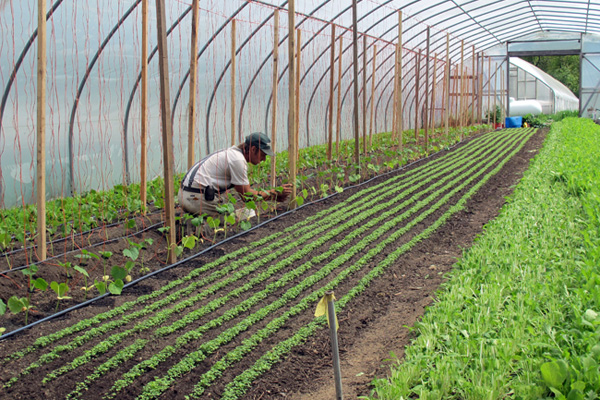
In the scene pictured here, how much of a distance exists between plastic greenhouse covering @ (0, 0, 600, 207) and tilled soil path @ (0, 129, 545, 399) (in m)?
1.56

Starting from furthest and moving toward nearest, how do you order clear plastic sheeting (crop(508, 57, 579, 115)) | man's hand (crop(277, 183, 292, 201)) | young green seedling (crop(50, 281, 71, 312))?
clear plastic sheeting (crop(508, 57, 579, 115)) < man's hand (crop(277, 183, 292, 201)) < young green seedling (crop(50, 281, 71, 312))

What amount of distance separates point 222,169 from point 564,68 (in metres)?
46.8

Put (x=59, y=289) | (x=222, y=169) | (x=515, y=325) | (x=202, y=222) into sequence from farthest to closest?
(x=222, y=169) < (x=202, y=222) < (x=59, y=289) < (x=515, y=325)

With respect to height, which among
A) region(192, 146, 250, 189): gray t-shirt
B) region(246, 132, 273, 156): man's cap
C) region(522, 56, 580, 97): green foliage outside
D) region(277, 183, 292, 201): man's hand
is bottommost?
region(277, 183, 292, 201): man's hand

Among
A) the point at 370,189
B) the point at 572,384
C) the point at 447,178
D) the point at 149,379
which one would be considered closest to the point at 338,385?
the point at 572,384

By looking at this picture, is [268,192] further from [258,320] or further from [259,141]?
[258,320]

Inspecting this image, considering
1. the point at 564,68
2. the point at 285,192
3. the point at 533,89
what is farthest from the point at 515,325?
the point at 564,68

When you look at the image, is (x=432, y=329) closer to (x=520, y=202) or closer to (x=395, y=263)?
(x=395, y=263)

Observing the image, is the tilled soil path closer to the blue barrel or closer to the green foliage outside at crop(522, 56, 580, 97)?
the blue barrel

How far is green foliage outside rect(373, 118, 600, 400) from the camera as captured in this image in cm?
191

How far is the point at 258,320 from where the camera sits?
321cm

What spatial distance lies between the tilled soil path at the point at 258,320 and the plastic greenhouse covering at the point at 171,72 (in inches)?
61.4

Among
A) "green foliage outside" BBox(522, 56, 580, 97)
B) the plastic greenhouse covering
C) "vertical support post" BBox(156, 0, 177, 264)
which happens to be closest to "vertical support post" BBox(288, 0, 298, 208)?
the plastic greenhouse covering

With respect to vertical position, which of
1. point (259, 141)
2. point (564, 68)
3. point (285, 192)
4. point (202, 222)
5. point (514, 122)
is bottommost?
point (202, 222)
